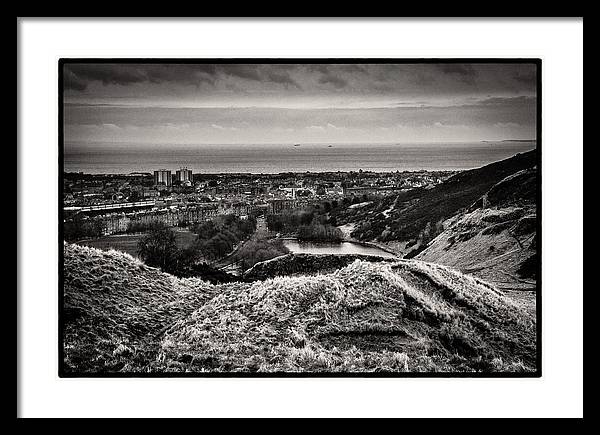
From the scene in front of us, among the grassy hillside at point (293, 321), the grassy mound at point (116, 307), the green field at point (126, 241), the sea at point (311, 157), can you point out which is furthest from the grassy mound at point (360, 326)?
the sea at point (311, 157)

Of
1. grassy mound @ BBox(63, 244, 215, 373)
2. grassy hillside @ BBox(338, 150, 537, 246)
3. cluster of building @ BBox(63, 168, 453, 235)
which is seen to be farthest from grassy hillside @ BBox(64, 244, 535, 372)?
cluster of building @ BBox(63, 168, 453, 235)

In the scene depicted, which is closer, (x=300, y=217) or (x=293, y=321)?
(x=293, y=321)

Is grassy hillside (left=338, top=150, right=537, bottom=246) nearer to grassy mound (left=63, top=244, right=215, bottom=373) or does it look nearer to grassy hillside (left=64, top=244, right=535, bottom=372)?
grassy hillside (left=64, top=244, right=535, bottom=372)

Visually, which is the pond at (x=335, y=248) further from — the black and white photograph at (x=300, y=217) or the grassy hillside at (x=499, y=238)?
the grassy hillside at (x=499, y=238)

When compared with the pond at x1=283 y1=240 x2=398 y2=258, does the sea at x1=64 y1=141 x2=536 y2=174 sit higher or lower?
higher

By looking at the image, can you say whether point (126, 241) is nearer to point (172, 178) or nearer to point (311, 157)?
point (172, 178)

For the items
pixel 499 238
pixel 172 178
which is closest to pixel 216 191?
pixel 172 178
